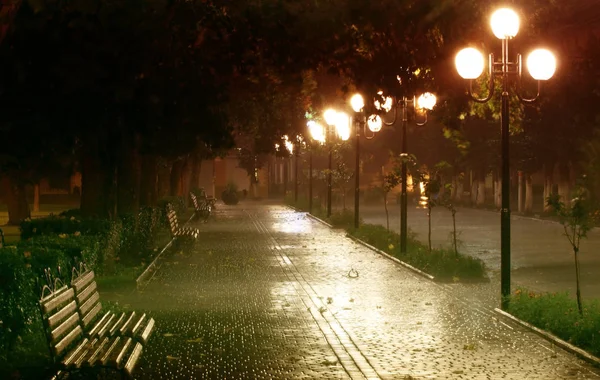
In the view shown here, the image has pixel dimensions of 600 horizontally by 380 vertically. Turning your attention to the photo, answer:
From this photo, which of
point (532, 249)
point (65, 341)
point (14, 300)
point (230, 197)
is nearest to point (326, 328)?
point (14, 300)

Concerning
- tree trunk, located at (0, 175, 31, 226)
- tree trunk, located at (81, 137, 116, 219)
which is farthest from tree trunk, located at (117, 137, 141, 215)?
tree trunk, located at (0, 175, 31, 226)

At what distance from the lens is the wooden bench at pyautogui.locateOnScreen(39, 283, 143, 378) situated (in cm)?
858

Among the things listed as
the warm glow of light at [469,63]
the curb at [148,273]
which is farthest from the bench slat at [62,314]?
the curb at [148,273]

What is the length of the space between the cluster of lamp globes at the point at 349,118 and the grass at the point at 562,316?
308 centimetres

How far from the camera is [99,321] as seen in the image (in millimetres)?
11180

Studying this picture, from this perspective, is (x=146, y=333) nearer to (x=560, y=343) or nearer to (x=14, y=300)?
(x=14, y=300)

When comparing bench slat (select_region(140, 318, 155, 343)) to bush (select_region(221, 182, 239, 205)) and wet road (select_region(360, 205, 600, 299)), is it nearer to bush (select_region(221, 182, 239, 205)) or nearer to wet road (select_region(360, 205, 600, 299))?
wet road (select_region(360, 205, 600, 299))

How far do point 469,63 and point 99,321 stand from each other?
18.5 feet

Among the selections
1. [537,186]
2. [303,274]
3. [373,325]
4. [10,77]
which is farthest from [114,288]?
[537,186]

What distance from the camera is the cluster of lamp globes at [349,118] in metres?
16.3

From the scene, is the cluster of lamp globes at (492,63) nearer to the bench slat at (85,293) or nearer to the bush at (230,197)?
the bench slat at (85,293)

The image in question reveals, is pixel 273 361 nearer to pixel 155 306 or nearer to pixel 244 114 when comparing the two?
pixel 155 306

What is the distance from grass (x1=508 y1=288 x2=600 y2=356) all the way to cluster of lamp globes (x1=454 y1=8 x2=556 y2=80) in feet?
10.1

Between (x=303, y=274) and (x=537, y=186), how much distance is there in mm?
71174
